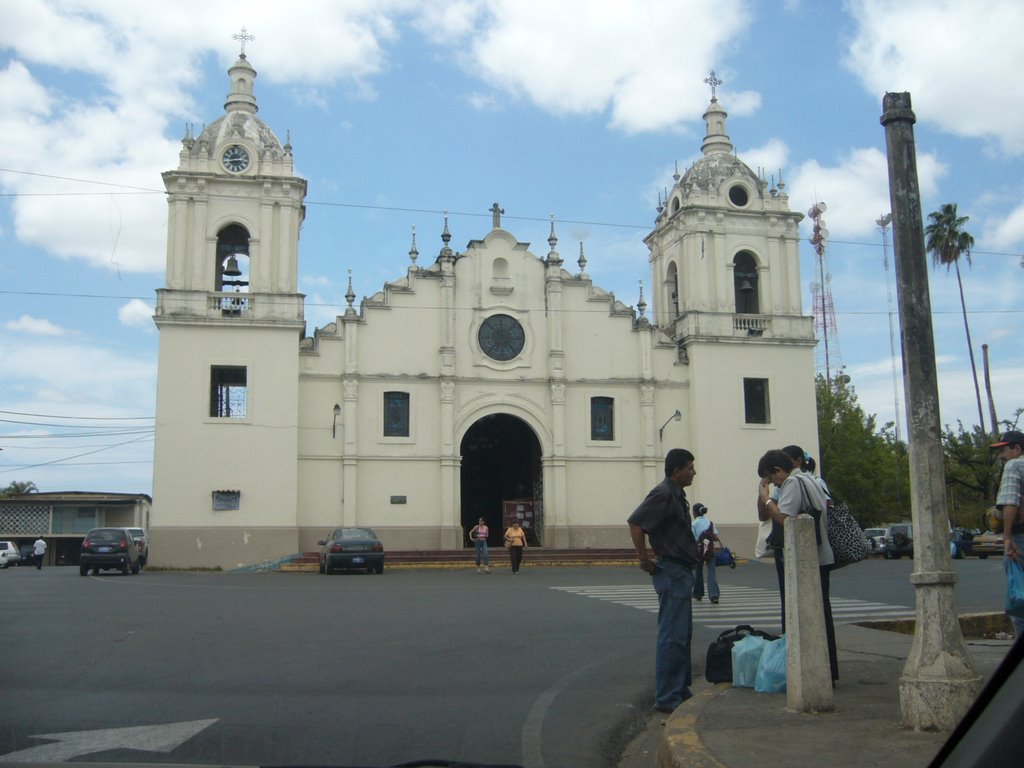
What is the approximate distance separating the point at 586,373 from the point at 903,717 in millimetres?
32012

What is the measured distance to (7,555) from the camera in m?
52.5

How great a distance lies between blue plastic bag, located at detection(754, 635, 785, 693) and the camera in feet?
26.3

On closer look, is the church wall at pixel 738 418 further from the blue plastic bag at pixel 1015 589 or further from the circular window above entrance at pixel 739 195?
the blue plastic bag at pixel 1015 589

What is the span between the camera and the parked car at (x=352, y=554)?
29.0 meters

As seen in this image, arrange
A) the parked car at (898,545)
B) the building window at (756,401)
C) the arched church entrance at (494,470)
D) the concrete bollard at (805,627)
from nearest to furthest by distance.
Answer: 1. the concrete bollard at (805,627)
2. the building window at (756,401)
3. the arched church entrance at (494,470)
4. the parked car at (898,545)

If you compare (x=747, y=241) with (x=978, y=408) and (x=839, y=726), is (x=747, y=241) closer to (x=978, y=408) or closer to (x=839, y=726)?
(x=978, y=408)

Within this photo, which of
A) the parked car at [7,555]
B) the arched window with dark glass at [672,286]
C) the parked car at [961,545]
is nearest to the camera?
the parked car at [961,545]

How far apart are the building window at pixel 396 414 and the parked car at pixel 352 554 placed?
7.06m

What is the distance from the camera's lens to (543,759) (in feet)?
21.4

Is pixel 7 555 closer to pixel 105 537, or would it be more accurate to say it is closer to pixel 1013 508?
pixel 105 537

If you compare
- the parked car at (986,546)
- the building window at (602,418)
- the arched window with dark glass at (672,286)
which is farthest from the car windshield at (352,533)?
the parked car at (986,546)

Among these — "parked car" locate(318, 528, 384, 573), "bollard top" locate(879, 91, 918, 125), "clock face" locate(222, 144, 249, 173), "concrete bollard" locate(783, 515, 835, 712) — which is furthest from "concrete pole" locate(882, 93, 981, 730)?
"clock face" locate(222, 144, 249, 173)

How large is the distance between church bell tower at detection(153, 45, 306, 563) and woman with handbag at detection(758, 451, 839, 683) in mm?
26858

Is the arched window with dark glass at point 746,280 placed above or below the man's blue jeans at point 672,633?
above
